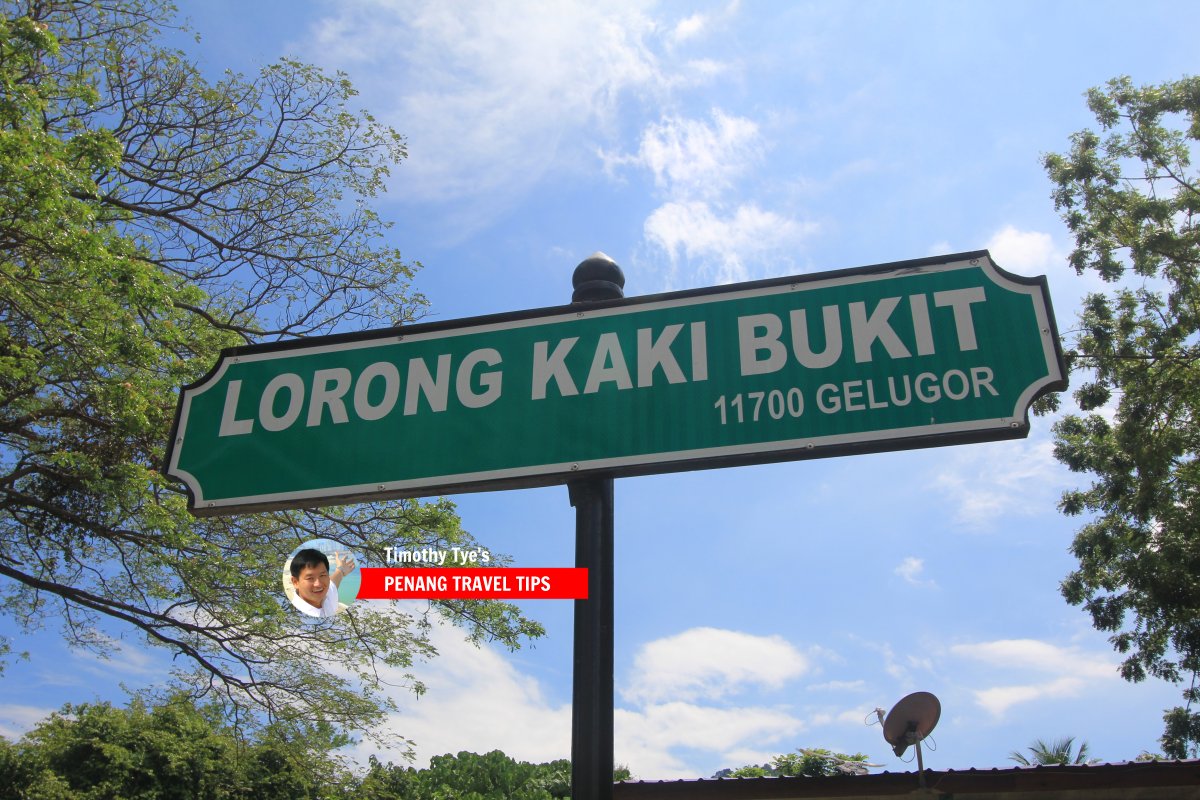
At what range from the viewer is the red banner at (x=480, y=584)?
2150 mm

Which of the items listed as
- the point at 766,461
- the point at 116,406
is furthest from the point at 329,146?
the point at 766,461

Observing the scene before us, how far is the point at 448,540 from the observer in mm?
11031

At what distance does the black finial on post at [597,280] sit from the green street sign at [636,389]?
110 mm

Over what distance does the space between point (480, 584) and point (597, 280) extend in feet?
2.94

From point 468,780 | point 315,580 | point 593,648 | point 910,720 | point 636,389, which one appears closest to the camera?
point 593,648

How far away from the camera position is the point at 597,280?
95.1 inches

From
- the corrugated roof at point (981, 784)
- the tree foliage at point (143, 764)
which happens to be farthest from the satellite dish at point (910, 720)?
the tree foliage at point (143, 764)

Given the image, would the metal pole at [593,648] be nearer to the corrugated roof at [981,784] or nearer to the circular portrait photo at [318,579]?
the circular portrait photo at [318,579]

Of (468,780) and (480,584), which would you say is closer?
(480,584)

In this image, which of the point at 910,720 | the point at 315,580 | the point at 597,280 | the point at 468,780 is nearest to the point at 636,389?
the point at 597,280

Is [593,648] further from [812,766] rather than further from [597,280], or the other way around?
[812,766]

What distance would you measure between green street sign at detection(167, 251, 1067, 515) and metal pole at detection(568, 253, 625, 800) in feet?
0.30

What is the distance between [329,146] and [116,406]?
5006mm

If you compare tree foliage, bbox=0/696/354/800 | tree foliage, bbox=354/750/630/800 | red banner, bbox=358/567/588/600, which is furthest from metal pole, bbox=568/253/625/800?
tree foliage, bbox=0/696/354/800
